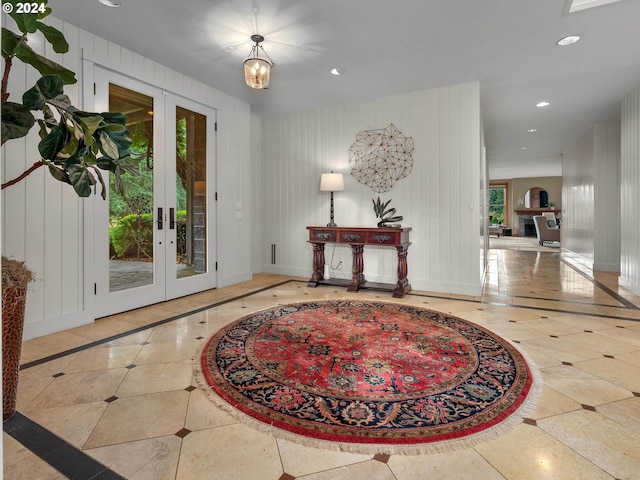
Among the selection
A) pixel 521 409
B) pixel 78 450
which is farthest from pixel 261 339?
pixel 521 409

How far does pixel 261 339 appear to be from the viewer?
2.84 metres

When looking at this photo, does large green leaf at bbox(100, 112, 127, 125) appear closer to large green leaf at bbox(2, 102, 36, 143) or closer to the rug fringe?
large green leaf at bbox(2, 102, 36, 143)

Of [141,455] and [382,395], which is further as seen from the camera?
[382,395]

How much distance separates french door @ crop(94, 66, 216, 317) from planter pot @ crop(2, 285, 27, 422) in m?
1.62

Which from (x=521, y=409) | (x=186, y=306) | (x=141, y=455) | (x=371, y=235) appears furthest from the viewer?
(x=371, y=235)

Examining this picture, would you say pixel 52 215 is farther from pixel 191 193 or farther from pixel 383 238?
pixel 383 238

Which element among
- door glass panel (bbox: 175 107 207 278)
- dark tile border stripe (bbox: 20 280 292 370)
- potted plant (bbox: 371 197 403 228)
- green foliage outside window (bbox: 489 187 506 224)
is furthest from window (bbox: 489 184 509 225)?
dark tile border stripe (bbox: 20 280 292 370)

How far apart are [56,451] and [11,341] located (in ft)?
2.09

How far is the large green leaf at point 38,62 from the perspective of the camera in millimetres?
1689

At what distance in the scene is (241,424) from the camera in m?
1.75

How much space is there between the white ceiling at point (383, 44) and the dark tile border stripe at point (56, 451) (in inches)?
119

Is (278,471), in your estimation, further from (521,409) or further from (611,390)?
(611,390)

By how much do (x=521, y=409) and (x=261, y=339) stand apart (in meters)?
1.81

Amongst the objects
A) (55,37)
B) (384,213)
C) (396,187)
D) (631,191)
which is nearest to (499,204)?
(631,191)
